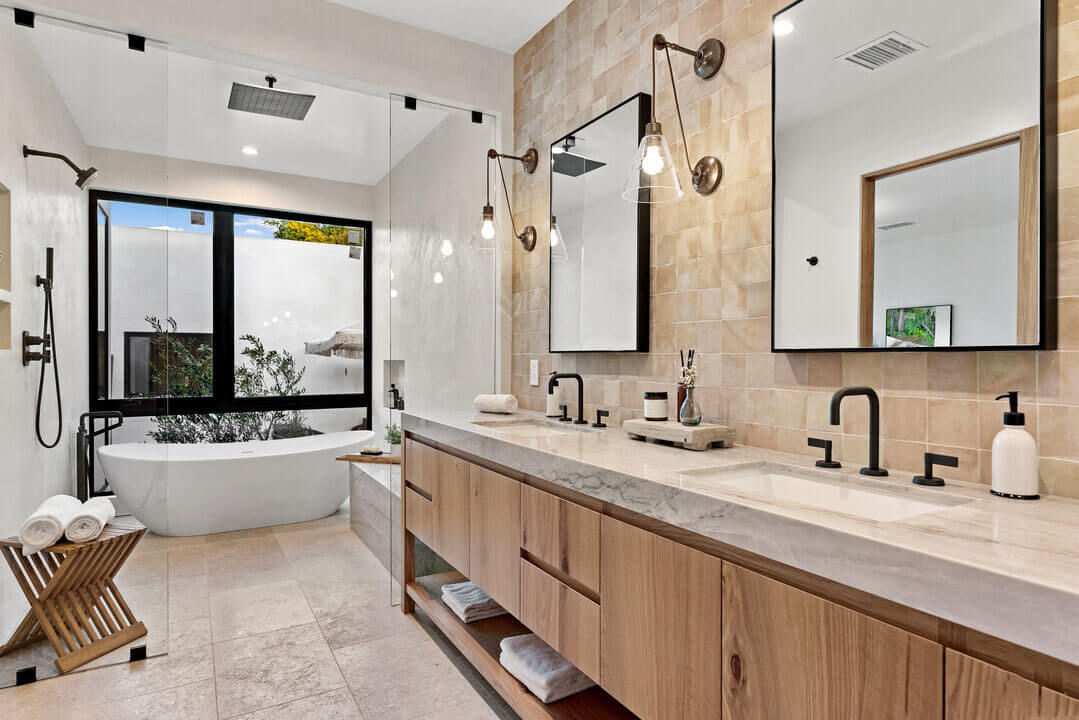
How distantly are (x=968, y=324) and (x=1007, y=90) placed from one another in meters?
0.47

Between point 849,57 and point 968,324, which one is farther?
point 849,57

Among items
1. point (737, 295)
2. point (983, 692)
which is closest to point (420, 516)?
point (737, 295)

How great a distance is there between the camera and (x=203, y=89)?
11.3 ft

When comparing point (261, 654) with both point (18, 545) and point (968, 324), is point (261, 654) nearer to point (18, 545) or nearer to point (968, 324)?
point (18, 545)

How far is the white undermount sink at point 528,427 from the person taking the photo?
2223 millimetres

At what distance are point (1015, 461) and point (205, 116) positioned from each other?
4283mm

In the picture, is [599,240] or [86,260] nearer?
[86,260]

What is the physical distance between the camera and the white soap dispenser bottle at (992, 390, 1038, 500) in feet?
3.76

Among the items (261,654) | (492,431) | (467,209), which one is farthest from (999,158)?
(261,654)

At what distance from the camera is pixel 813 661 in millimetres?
964

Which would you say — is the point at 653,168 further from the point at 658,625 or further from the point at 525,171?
the point at 525,171

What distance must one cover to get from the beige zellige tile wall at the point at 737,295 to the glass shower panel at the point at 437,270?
232mm

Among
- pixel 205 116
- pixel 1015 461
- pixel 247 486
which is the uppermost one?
pixel 205 116

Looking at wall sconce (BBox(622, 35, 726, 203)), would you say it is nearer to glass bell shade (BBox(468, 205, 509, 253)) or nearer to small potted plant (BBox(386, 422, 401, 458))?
glass bell shade (BBox(468, 205, 509, 253))
